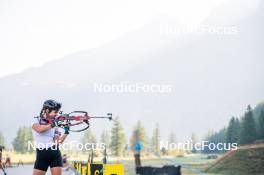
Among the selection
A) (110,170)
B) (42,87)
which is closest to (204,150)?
(42,87)

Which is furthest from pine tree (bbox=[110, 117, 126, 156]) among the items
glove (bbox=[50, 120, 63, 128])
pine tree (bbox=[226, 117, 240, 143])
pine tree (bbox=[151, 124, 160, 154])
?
glove (bbox=[50, 120, 63, 128])

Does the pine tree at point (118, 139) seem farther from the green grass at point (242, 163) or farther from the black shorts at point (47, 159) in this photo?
the black shorts at point (47, 159)

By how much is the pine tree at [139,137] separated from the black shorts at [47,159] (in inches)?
838

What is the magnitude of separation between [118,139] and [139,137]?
4.99ft

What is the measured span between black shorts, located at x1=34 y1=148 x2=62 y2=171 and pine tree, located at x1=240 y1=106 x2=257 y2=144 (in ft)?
63.6

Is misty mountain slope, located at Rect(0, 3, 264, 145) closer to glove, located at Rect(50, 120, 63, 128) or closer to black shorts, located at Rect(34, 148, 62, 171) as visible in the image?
glove, located at Rect(50, 120, 63, 128)

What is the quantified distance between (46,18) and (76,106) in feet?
30.4

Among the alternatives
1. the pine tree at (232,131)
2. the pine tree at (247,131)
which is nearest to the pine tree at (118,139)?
the pine tree at (232,131)

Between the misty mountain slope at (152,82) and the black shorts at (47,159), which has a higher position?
the misty mountain slope at (152,82)

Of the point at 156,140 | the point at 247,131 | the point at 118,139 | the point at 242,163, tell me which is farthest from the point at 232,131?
the point at 118,139

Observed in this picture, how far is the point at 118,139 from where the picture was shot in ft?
94.2

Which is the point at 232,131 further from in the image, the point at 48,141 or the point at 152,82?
the point at 48,141

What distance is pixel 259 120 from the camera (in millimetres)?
23844

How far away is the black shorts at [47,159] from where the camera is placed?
5426mm
